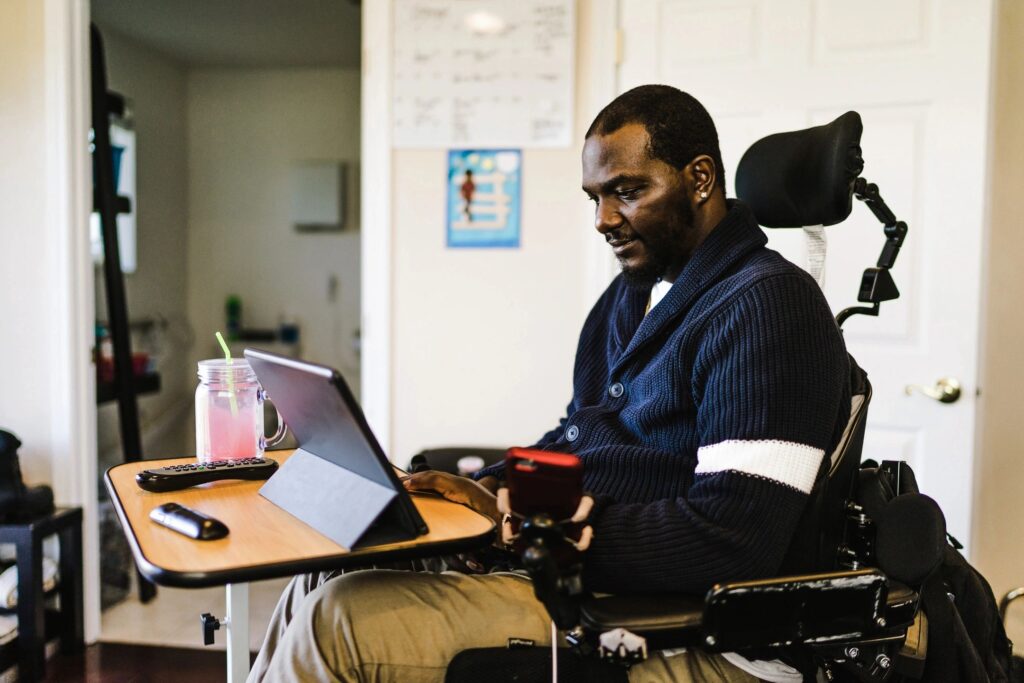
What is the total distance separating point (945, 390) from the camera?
6.87 ft

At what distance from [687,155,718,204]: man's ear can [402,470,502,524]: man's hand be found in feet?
1.98

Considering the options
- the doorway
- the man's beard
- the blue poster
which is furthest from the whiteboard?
the doorway

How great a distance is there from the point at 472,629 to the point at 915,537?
628mm

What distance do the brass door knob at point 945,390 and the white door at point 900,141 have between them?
0.02 metres

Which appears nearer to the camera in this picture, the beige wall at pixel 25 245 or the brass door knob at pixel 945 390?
the brass door knob at pixel 945 390

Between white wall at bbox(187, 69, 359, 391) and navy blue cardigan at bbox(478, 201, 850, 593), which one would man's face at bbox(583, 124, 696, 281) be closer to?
navy blue cardigan at bbox(478, 201, 850, 593)

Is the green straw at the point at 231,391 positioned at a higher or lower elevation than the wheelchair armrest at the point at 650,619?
higher

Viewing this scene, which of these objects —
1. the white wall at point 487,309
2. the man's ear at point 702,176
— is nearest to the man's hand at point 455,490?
the man's ear at point 702,176

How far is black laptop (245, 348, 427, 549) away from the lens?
1017mm

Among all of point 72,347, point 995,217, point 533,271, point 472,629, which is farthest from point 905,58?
point 72,347

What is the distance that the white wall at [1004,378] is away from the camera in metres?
2.29

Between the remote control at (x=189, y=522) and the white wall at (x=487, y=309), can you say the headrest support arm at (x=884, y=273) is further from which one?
the remote control at (x=189, y=522)

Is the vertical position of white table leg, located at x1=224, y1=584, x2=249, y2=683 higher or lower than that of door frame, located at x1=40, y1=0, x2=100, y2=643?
lower

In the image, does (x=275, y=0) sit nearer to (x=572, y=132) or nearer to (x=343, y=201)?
(x=343, y=201)
